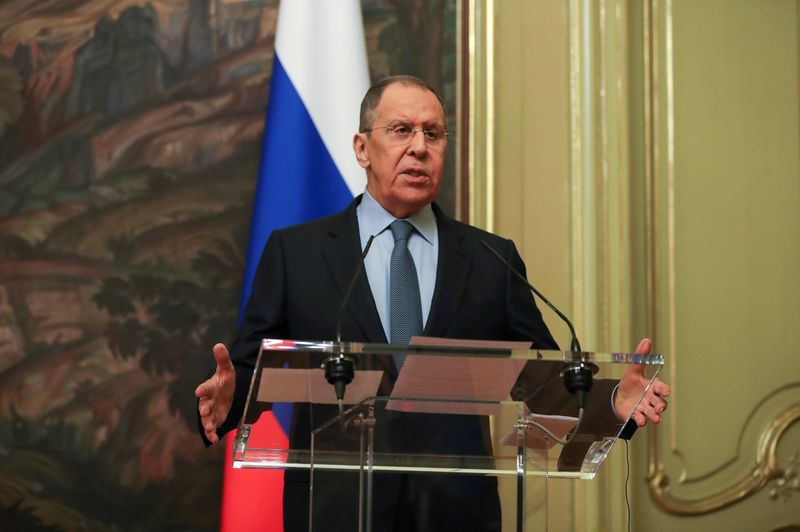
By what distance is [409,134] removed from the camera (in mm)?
3260

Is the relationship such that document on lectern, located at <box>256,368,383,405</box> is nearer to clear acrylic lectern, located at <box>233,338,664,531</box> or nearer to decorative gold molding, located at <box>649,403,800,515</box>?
clear acrylic lectern, located at <box>233,338,664,531</box>

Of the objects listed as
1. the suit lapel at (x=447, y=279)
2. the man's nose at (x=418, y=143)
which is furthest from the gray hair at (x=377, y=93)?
the suit lapel at (x=447, y=279)

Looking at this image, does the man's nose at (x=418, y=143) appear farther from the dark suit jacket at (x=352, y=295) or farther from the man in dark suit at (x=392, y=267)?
the dark suit jacket at (x=352, y=295)

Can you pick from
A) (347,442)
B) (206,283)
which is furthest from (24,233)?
(347,442)

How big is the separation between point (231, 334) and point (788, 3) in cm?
289

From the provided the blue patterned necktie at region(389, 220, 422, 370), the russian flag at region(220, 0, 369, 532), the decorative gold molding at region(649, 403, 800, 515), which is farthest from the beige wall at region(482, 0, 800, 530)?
the blue patterned necktie at region(389, 220, 422, 370)

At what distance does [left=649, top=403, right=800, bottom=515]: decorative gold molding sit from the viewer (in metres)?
4.66

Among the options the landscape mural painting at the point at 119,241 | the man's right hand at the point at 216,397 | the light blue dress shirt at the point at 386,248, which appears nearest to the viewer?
the man's right hand at the point at 216,397


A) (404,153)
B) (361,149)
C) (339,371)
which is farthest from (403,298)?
(339,371)

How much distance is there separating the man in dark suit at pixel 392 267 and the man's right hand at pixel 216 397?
0.26 ft

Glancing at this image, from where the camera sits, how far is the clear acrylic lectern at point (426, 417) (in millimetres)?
2027

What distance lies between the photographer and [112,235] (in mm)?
4172

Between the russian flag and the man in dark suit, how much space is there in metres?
0.78

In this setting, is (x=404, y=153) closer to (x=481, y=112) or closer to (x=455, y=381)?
(x=455, y=381)
